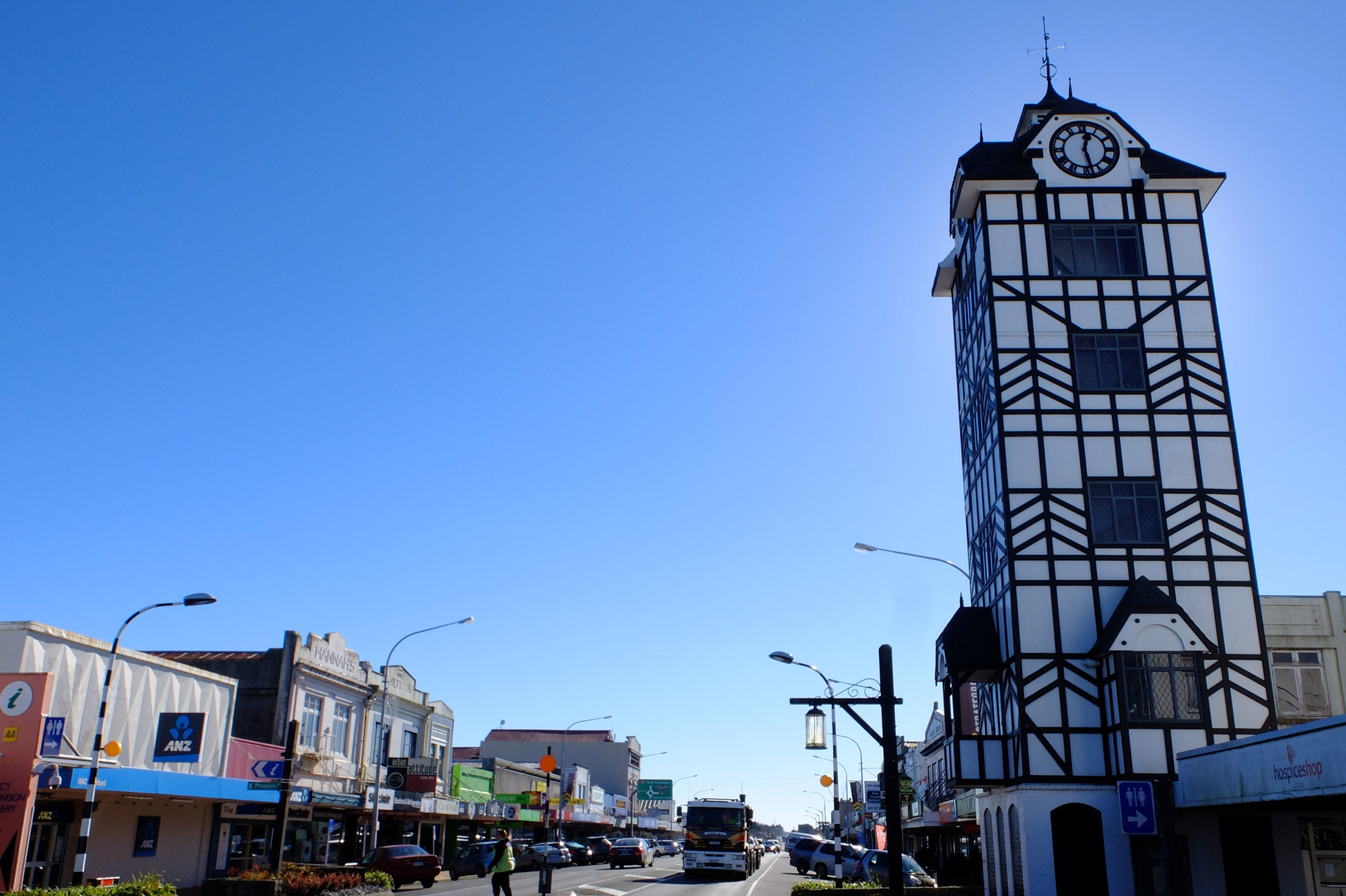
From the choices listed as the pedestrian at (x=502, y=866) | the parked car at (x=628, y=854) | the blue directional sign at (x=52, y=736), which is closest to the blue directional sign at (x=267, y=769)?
the blue directional sign at (x=52, y=736)

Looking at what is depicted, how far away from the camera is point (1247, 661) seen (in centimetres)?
2805

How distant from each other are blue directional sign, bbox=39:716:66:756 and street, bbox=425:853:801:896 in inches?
464

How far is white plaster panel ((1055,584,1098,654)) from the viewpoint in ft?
93.2

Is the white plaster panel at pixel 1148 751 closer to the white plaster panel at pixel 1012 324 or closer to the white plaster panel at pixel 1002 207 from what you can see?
the white plaster panel at pixel 1012 324

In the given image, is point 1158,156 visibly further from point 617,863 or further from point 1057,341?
Result: point 617,863

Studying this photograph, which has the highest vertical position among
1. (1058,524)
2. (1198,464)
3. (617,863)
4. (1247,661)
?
(1198,464)

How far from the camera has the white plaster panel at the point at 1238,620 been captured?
28.2 m

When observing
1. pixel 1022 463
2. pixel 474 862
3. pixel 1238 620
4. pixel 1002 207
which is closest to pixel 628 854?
pixel 474 862

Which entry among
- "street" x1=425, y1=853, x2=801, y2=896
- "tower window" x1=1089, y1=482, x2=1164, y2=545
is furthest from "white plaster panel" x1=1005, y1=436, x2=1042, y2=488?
"street" x1=425, y1=853, x2=801, y2=896

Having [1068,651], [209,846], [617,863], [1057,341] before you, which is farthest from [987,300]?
[617,863]

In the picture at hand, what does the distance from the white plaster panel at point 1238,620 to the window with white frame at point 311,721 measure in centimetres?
3119

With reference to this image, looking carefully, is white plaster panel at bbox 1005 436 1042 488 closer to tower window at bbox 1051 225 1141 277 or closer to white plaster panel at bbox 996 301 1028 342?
white plaster panel at bbox 996 301 1028 342

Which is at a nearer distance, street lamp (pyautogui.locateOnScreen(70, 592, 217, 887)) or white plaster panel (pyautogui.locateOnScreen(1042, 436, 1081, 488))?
street lamp (pyautogui.locateOnScreen(70, 592, 217, 887))

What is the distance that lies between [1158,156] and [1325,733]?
21813mm
